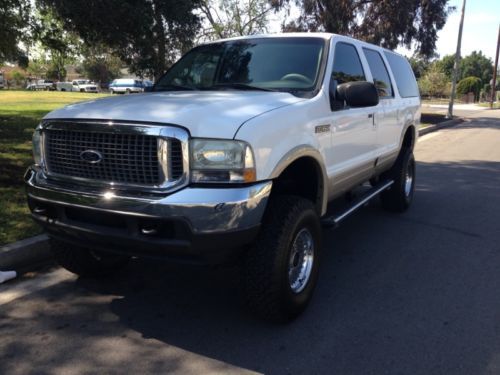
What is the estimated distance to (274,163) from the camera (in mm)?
3223

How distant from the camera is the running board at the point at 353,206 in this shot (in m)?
4.10

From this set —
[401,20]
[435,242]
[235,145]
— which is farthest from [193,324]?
[401,20]

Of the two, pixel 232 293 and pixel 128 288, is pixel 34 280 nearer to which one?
pixel 128 288

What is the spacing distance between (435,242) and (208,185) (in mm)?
3411

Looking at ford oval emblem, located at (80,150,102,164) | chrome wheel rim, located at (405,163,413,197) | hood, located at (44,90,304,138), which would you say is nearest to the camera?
hood, located at (44,90,304,138)

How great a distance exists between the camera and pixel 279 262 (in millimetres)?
3236

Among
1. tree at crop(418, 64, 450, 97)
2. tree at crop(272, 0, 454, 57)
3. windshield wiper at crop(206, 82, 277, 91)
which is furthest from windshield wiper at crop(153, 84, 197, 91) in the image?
tree at crop(418, 64, 450, 97)

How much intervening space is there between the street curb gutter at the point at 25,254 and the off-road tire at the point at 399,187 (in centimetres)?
418

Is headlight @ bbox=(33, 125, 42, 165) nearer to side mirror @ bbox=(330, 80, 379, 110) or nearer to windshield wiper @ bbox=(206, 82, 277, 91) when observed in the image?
windshield wiper @ bbox=(206, 82, 277, 91)

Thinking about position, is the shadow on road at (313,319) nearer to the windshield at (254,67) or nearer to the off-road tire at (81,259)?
the off-road tire at (81,259)

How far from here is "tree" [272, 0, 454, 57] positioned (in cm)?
2162

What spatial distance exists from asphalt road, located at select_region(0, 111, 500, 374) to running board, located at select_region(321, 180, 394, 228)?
→ 1.72ft

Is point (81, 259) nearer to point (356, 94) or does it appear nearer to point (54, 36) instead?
point (356, 94)

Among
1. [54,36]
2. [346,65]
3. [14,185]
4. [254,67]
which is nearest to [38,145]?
[254,67]
